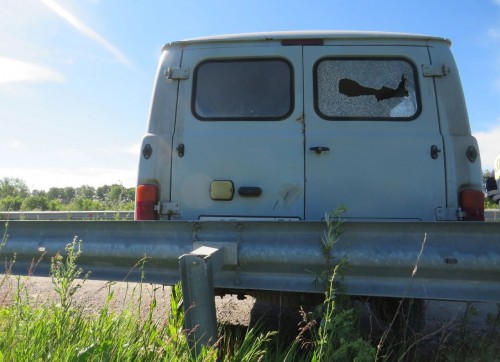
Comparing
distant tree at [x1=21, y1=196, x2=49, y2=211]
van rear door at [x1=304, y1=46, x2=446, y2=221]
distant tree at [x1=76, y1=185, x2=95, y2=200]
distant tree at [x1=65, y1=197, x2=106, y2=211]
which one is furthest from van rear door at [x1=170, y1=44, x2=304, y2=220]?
distant tree at [x1=21, y1=196, x2=49, y2=211]

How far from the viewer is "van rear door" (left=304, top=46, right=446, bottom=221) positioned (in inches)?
121

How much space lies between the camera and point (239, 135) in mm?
3229

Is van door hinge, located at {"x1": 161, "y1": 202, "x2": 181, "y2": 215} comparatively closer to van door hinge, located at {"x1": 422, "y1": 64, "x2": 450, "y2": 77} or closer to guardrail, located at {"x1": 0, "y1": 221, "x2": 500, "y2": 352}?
guardrail, located at {"x1": 0, "y1": 221, "x2": 500, "y2": 352}

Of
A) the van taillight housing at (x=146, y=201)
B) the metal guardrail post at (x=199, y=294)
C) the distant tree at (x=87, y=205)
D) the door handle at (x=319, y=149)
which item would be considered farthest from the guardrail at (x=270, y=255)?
the distant tree at (x=87, y=205)

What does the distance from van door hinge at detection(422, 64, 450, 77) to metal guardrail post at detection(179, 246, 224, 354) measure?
2.31 metres

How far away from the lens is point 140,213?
319 cm

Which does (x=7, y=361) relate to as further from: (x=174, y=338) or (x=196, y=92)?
(x=196, y=92)

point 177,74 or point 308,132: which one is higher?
point 177,74

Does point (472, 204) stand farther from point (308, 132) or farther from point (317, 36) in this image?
point (317, 36)

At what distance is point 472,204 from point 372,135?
876 millimetres

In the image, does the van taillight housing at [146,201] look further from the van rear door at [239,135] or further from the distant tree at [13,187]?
the distant tree at [13,187]

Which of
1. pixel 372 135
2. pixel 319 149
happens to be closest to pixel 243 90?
pixel 319 149

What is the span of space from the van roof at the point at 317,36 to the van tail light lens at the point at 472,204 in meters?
1.22

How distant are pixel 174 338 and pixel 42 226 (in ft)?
3.40
